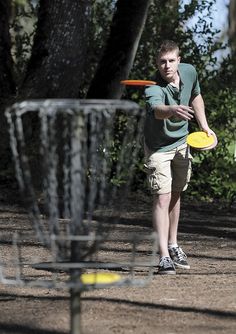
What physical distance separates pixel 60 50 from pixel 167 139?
4.71 metres

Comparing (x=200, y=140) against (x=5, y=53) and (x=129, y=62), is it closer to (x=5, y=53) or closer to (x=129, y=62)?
(x=129, y=62)

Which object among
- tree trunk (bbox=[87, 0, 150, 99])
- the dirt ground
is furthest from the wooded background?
the dirt ground

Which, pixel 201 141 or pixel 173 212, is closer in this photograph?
pixel 201 141

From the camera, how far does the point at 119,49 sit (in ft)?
40.1

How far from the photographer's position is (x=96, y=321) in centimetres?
505

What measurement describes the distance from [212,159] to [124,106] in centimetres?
861

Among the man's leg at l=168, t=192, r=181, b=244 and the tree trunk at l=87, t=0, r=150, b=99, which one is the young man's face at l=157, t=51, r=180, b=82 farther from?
the tree trunk at l=87, t=0, r=150, b=99

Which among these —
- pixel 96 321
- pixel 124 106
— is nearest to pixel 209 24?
pixel 96 321

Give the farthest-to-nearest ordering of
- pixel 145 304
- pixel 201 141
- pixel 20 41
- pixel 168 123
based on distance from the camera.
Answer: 1. pixel 20 41
2. pixel 168 123
3. pixel 201 141
4. pixel 145 304

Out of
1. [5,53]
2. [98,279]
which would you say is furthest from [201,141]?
[5,53]

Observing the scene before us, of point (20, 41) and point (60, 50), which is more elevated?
point (60, 50)

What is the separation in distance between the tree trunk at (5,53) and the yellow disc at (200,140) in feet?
19.1

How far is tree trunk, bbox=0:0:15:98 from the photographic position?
12102 mm

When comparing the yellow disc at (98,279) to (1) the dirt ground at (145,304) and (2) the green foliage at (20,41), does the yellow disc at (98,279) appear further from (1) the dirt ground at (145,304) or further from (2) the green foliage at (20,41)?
(2) the green foliage at (20,41)
